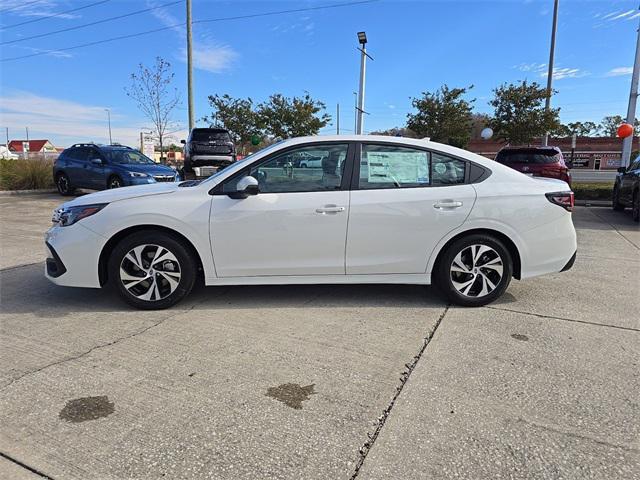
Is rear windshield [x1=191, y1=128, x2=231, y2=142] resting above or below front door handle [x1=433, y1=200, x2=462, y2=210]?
above

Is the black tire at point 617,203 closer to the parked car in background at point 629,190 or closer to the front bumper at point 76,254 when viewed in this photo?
the parked car in background at point 629,190

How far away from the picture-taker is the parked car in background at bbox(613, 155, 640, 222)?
9906 millimetres

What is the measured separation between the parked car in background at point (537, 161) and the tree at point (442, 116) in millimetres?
14242

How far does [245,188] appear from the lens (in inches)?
156

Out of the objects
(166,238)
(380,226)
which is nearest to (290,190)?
(380,226)

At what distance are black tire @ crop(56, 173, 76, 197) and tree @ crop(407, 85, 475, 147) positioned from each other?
18.3 meters

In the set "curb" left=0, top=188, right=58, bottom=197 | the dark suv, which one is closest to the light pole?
the dark suv

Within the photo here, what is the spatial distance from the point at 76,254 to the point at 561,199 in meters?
4.47

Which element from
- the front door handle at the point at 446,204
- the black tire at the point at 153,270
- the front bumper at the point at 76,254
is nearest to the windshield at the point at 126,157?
the front bumper at the point at 76,254

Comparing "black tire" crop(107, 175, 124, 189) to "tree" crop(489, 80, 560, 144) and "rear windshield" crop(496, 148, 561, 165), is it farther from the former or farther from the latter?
"tree" crop(489, 80, 560, 144)

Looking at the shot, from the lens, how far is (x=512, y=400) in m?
2.74

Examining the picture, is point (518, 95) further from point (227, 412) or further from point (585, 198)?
point (227, 412)

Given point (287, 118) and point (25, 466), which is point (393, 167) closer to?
point (25, 466)

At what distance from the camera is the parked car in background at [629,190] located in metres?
9.91
